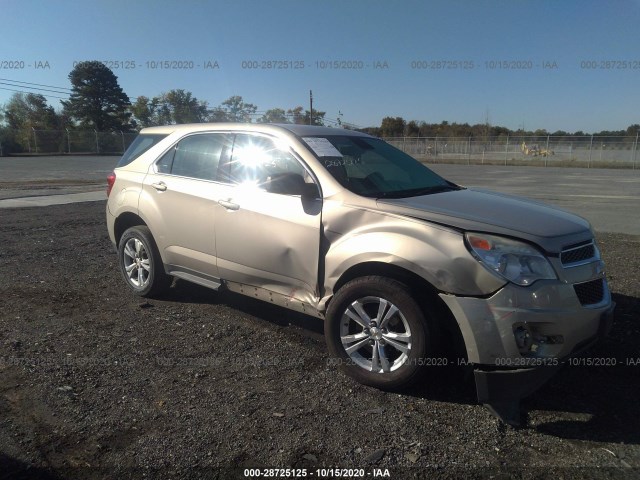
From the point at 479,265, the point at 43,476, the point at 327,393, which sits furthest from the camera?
the point at 327,393

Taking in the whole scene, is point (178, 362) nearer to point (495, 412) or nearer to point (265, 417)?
point (265, 417)

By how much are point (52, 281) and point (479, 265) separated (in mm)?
5051

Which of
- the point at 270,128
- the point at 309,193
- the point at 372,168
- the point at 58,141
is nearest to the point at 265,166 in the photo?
the point at 270,128

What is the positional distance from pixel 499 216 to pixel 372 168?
4.25 feet

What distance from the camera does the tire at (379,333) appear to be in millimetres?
3129

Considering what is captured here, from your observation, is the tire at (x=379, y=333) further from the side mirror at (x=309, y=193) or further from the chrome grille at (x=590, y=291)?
the chrome grille at (x=590, y=291)

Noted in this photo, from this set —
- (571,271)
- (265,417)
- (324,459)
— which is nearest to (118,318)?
(265,417)

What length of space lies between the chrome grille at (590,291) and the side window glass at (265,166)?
198 cm

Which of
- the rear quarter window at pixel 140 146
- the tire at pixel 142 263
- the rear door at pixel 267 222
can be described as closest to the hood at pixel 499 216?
the rear door at pixel 267 222

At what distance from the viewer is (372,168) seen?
14.0 feet

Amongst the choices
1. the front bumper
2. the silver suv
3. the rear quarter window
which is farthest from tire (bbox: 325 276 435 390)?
the rear quarter window

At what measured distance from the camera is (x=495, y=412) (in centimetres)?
304

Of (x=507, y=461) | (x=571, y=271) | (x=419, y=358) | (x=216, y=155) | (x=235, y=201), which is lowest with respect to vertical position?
(x=507, y=461)

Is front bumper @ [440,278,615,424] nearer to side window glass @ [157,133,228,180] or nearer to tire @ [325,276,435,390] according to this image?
tire @ [325,276,435,390]
